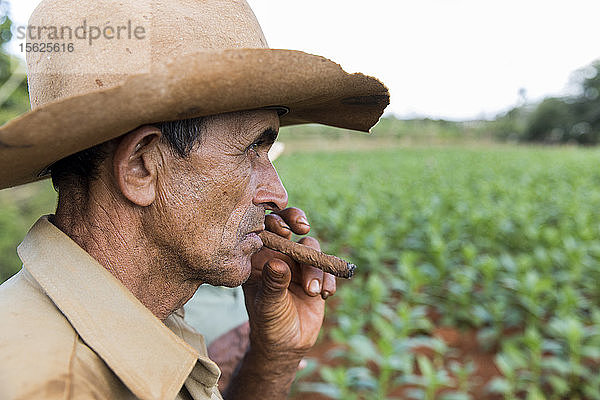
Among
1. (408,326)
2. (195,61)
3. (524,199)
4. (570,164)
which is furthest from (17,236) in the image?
(570,164)

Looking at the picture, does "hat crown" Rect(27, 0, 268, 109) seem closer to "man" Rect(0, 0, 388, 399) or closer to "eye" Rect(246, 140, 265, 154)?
"man" Rect(0, 0, 388, 399)

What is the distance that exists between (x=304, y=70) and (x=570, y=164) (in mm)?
17827

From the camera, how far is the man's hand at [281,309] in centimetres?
157

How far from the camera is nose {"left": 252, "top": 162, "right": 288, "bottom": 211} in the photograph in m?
1.41

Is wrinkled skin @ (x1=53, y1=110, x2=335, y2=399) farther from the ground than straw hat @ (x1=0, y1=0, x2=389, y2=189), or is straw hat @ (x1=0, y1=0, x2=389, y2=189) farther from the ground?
straw hat @ (x1=0, y1=0, x2=389, y2=189)

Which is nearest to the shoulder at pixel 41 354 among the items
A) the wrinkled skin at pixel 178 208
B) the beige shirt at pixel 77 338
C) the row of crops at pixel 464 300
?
the beige shirt at pixel 77 338

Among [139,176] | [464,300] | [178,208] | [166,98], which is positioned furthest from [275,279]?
[464,300]

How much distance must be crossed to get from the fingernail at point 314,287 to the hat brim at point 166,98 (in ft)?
1.90

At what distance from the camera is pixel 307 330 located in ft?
5.68

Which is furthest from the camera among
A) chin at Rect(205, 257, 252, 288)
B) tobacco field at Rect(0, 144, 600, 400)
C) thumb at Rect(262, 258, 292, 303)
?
tobacco field at Rect(0, 144, 600, 400)

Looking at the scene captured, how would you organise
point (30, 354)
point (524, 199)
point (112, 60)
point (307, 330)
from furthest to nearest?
1. point (524, 199)
2. point (307, 330)
3. point (112, 60)
4. point (30, 354)

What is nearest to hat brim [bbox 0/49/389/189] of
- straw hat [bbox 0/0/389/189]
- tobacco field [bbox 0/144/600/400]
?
straw hat [bbox 0/0/389/189]

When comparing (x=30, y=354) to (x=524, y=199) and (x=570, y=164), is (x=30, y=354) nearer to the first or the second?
(x=524, y=199)

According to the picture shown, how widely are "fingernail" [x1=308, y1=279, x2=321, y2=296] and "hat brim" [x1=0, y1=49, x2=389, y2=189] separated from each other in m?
0.58
